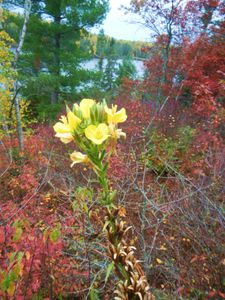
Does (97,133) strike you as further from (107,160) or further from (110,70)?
(110,70)

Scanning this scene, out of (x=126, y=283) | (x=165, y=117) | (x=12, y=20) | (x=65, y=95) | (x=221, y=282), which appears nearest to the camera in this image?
(x=126, y=283)

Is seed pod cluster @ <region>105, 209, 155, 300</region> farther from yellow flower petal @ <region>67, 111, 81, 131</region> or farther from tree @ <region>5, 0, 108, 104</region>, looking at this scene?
tree @ <region>5, 0, 108, 104</region>

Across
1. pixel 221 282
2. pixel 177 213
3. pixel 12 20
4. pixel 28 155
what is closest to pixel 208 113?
pixel 28 155

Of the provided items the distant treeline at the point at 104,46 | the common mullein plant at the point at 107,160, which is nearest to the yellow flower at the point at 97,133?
the common mullein plant at the point at 107,160

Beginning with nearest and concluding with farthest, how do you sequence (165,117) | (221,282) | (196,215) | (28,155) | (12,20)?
(221,282) → (196,215) → (28,155) → (165,117) → (12,20)

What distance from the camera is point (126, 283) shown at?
2.80 feet

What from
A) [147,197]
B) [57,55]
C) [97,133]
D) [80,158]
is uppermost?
[97,133]

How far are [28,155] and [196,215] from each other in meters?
5.35

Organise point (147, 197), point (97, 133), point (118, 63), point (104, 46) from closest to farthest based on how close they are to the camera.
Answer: point (97, 133), point (147, 197), point (118, 63), point (104, 46)

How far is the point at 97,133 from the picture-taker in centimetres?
85

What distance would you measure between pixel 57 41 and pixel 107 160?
1416 centimetres

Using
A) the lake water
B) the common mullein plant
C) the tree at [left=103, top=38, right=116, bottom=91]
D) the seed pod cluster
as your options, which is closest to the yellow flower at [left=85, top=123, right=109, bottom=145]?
the common mullein plant

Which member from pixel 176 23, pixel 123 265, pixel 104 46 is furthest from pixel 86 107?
pixel 104 46

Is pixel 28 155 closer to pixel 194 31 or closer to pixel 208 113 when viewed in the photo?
pixel 208 113
